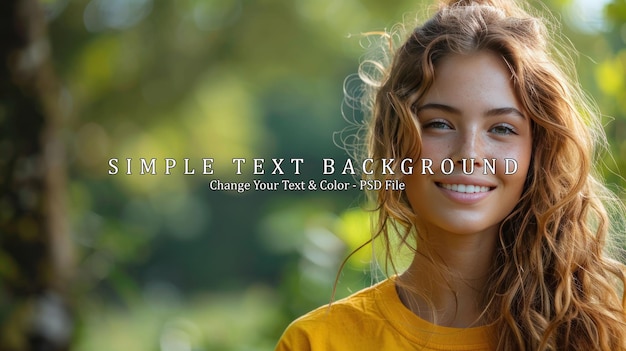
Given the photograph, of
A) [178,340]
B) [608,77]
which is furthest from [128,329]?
[608,77]

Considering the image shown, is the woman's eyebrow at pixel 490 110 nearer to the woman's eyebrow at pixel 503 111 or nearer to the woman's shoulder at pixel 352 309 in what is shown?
the woman's eyebrow at pixel 503 111

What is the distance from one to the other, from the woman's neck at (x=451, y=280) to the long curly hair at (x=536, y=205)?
1.0 inches

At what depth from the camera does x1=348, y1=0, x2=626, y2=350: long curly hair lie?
1.58 metres

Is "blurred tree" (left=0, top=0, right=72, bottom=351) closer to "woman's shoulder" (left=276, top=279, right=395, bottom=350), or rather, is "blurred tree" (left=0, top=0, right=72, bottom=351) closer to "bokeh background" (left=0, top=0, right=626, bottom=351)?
"bokeh background" (left=0, top=0, right=626, bottom=351)

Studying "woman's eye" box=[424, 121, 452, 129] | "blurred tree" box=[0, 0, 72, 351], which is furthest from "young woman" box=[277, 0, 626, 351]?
"blurred tree" box=[0, 0, 72, 351]

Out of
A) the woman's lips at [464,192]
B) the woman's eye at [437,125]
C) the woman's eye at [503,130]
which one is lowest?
the woman's lips at [464,192]

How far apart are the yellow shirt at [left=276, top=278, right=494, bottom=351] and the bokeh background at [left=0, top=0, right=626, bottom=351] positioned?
346 mm

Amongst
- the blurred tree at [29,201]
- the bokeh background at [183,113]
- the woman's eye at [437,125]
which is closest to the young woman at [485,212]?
the woman's eye at [437,125]

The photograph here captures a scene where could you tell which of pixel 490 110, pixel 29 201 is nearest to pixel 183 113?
pixel 29 201

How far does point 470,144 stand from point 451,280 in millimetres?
254

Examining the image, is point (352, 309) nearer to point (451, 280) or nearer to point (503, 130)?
point (451, 280)

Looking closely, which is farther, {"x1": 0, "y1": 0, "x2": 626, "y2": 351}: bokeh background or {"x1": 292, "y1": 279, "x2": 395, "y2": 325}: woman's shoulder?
{"x1": 0, "y1": 0, "x2": 626, "y2": 351}: bokeh background

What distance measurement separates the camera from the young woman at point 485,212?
61.8 inches

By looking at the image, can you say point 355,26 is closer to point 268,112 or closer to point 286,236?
point 286,236
